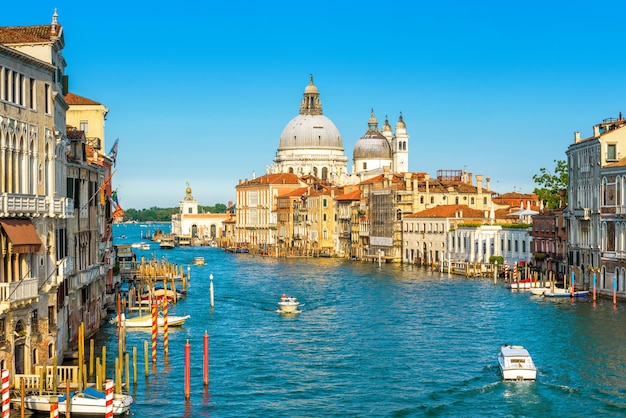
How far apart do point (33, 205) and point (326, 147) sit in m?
117

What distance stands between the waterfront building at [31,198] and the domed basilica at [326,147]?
10154 centimetres

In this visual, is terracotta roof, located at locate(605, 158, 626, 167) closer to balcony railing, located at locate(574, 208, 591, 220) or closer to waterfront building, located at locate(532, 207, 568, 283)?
balcony railing, located at locate(574, 208, 591, 220)

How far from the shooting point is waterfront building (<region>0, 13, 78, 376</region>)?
65.2ft

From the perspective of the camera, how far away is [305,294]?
1994 inches

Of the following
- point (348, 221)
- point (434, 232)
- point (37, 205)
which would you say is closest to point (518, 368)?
point (37, 205)

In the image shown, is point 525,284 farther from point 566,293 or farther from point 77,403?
point 77,403

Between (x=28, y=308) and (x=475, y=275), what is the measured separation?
42321 mm

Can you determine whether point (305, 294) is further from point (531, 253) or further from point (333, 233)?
point (333, 233)

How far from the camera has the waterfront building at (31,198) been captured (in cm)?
1988

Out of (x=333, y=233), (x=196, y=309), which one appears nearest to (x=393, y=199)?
(x=333, y=233)

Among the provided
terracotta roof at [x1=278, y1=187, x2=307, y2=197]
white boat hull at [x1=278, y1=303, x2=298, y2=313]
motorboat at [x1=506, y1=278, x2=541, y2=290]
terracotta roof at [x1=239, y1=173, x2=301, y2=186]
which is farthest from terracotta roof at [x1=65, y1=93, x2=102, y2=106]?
terracotta roof at [x1=239, y1=173, x2=301, y2=186]

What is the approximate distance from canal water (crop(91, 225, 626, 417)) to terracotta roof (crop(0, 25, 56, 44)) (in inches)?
307

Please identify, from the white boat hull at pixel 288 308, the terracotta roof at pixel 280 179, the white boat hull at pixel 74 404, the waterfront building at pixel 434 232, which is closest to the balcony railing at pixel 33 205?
the white boat hull at pixel 74 404

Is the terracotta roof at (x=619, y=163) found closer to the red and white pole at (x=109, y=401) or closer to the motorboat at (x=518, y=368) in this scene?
the motorboat at (x=518, y=368)
